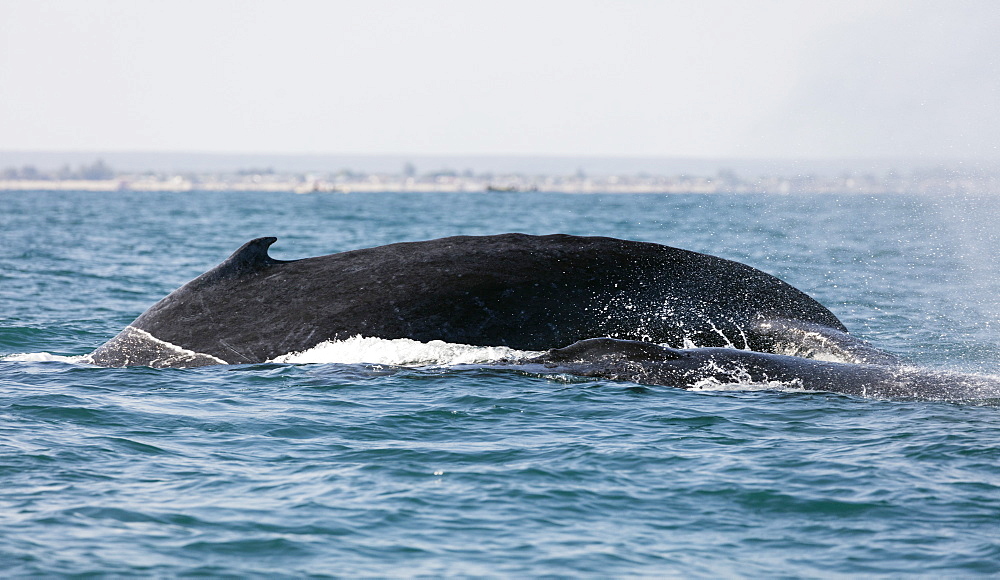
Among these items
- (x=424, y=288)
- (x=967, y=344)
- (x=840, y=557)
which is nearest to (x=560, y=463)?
(x=840, y=557)

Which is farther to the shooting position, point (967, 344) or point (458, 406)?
point (967, 344)

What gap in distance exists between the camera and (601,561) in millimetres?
5883

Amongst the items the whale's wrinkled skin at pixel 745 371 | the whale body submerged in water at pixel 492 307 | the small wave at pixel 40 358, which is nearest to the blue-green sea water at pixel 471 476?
the small wave at pixel 40 358

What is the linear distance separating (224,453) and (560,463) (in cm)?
245

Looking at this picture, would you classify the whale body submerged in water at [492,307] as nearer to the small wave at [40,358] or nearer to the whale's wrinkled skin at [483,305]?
the whale's wrinkled skin at [483,305]

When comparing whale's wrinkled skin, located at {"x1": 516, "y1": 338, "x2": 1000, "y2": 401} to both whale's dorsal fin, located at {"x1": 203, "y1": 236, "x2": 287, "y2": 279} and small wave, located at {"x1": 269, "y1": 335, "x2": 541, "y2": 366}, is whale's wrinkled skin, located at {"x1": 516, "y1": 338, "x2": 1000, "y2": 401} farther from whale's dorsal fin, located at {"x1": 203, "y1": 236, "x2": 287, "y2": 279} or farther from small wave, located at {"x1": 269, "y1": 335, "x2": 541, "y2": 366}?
whale's dorsal fin, located at {"x1": 203, "y1": 236, "x2": 287, "y2": 279}

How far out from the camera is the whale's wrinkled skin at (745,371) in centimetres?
921

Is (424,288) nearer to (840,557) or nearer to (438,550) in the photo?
(438,550)

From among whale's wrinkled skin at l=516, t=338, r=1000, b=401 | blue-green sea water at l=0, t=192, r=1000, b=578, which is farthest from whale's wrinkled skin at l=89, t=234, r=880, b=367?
whale's wrinkled skin at l=516, t=338, r=1000, b=401

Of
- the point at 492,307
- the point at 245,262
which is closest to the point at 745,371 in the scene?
the point at 492,307

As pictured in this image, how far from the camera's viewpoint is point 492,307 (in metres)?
10.4

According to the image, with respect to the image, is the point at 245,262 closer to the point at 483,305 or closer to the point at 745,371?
the point at 483,305

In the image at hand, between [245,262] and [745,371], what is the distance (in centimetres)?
496

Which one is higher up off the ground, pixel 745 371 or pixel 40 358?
pixel 745 371
